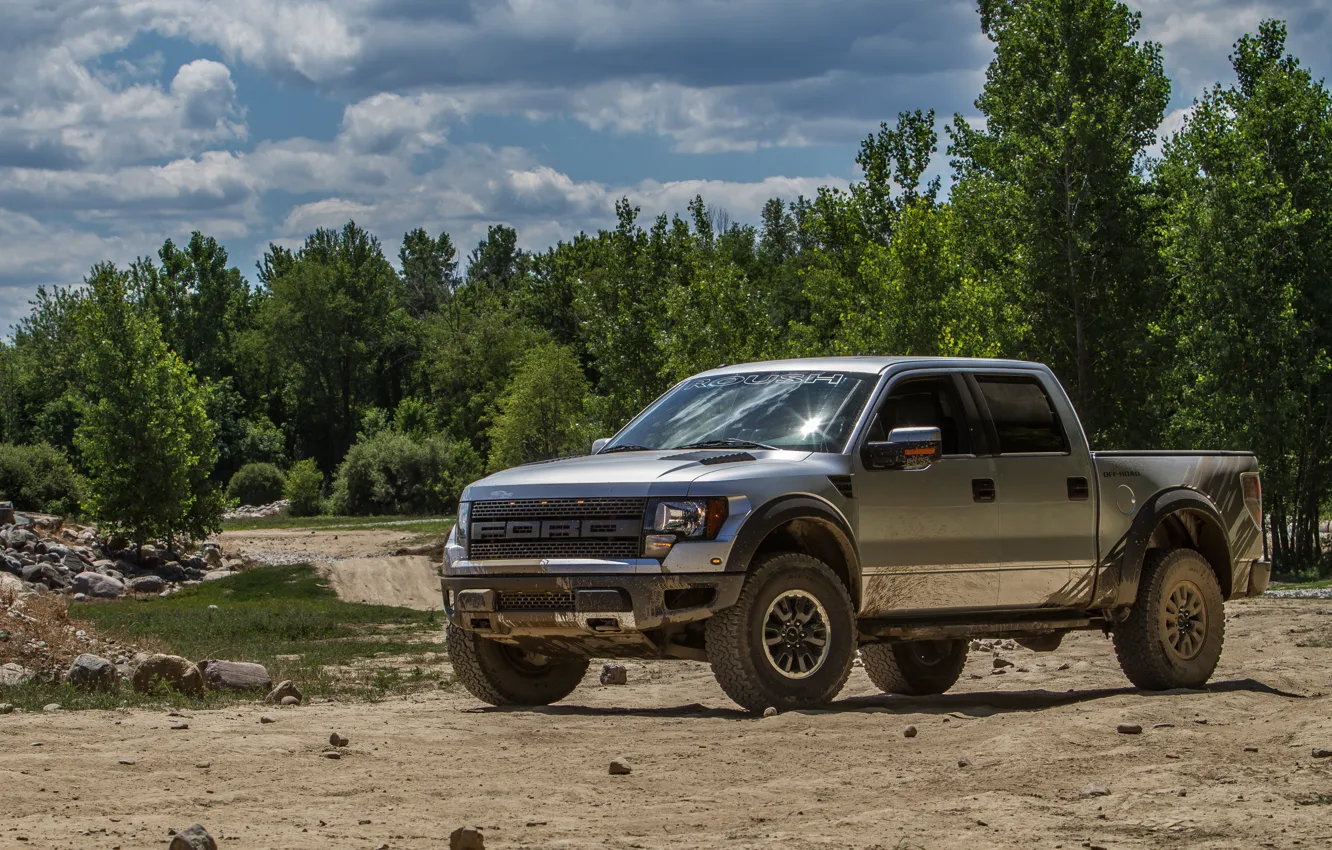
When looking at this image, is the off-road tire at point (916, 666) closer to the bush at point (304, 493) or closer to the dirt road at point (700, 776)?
the dirt road at point (700, 776)

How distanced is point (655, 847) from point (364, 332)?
4082 inches

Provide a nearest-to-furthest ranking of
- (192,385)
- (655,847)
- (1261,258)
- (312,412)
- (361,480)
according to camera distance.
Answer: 1. (655,847)
2. (1261,258)
3. (192,385)
4. (361,480)
5. (312,412)

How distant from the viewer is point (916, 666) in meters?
12.5

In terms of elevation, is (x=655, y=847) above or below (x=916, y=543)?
below

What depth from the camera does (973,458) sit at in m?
10.5

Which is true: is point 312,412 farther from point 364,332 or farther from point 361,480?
point 361,480

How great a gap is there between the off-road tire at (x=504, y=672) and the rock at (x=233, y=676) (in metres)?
3.33

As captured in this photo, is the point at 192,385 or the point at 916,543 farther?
the point at 192,385

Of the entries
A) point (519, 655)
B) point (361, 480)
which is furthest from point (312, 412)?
point (519, 655)

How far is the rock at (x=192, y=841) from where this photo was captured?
5762 millimetres

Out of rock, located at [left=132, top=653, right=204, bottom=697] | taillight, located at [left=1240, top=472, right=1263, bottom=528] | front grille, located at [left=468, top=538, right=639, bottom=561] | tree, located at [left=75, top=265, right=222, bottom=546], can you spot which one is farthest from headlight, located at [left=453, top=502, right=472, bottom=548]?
tree, located at [left=75, top=265, right=222, bottom=546]

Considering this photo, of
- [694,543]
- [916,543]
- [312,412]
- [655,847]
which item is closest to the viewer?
[655,847]

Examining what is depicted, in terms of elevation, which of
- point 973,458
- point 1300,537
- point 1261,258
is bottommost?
point 1300,537

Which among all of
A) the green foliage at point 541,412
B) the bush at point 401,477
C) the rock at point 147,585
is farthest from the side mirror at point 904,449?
the bush at point 401,477
